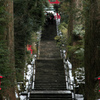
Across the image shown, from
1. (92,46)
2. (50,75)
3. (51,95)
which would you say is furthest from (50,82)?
(92,46)

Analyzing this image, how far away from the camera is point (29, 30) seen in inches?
488

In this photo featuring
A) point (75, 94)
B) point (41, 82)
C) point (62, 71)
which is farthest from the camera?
point (62, 71)

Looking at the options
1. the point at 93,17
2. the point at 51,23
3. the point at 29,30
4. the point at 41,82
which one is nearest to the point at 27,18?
the point at 29,30

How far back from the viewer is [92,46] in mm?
8484

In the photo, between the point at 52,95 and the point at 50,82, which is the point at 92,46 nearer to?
the point at 52,95

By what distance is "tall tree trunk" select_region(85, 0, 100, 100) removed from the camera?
26.5 feet

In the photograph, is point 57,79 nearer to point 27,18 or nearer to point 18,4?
point 27,18

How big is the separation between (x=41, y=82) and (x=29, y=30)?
151 inches

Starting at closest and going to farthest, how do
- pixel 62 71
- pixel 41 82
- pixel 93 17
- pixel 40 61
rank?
1. pixel 93 17
2. pixel 41 82
3. pixel 62 71
4. pixel 40 61

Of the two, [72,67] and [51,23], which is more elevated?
[51,23]

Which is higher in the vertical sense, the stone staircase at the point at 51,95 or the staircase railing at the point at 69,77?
the staircase railing at the point at 69,77

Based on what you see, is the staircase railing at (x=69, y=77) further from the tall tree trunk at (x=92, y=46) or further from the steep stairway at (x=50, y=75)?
the tall tree trunk at (x=92, y=46)

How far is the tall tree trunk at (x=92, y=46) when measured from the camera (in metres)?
8.09

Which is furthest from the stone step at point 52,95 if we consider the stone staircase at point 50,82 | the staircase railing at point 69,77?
the staircase railing at point 69,77
